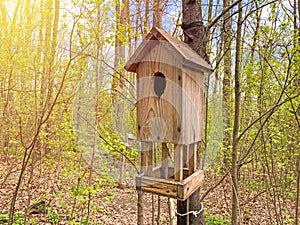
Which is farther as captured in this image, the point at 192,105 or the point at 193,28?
the point at 193,28

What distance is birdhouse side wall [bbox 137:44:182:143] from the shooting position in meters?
1.60

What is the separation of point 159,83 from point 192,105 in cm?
29

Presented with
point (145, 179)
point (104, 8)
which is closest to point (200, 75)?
point (145, 179)

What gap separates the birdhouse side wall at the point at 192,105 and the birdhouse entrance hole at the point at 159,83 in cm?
18

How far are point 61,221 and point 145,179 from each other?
3188mm

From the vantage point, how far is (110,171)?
554 centimetres

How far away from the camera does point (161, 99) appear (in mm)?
1666

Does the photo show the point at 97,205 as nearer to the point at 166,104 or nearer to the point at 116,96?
the point at 116,96

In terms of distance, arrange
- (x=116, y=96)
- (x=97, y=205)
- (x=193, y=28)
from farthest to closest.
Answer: (x=116, y=96)
(x=97, y=205)
(x=193, y=28)

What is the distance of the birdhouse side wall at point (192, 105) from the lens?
1.62 m

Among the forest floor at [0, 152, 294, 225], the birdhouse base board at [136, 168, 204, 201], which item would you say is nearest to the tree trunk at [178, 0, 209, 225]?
the birdhouse base board at [136, 168, 204, 201]

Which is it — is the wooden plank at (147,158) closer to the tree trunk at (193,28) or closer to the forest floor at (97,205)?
the tree trunk at (193,28)

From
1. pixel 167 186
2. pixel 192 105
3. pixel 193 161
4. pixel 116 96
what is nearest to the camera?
pixel 167 186

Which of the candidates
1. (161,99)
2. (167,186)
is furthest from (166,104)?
(167,186)
